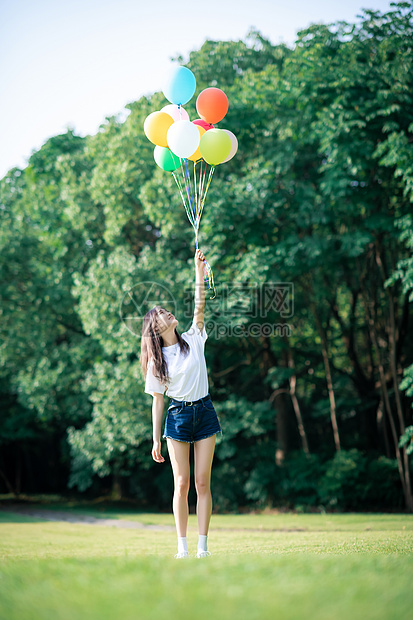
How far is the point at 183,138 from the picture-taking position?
5.30 meters

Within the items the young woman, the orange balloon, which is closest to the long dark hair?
the young woman

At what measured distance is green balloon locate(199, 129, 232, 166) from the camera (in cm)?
552

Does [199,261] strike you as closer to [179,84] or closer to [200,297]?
[200,297]

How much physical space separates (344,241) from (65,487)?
A: 46.2 ft

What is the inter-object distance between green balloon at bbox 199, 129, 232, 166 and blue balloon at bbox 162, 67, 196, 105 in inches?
26.0

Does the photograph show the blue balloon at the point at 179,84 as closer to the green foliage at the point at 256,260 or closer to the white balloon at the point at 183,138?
the white balloon at the point at 183,138

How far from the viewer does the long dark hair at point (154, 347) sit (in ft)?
12.8

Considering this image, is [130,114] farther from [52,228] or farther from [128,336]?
[128,336]

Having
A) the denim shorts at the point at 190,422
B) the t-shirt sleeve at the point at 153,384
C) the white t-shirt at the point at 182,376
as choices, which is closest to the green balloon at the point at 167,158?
the white t-shirt at the point at 182,376

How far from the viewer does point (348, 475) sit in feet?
35.8

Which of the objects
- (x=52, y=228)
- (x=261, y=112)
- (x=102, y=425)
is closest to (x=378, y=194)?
(x=261, y=112)
